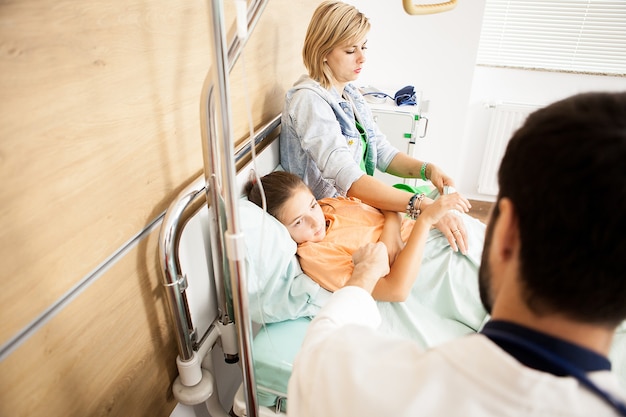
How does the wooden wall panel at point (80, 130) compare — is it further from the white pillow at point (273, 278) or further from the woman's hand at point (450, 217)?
the woman's hand at point (450, 217)

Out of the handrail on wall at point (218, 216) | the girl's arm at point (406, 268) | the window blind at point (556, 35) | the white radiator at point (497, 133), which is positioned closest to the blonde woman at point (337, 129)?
the girl's arm at point (406, 268)

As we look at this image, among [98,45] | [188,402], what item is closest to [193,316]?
[188,402]

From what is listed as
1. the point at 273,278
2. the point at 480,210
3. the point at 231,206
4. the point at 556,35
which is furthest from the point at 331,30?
the point at 480,210

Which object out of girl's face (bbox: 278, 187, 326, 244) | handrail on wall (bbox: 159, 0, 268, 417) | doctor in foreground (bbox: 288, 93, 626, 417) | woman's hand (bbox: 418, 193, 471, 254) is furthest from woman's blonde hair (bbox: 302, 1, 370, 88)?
doctor in foreground (bbox: 288, 93, 626, 417)

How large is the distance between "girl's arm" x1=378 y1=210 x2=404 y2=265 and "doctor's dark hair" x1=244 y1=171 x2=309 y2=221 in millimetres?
327

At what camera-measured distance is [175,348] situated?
118 cm

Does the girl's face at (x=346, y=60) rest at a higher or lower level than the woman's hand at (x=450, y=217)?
higher

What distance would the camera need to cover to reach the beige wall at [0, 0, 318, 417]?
2.20ft

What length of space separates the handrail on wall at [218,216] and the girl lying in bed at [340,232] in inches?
10.7

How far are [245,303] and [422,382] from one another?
0.45 metres

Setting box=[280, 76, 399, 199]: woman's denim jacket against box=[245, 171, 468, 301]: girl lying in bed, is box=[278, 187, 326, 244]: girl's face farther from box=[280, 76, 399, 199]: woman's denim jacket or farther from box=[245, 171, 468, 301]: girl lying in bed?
box=[280, 76, 399, 199]: woman's denim jacket

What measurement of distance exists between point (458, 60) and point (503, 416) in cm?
297

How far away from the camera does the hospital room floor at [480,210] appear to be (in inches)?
139

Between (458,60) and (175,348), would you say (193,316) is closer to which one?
(175,348)
